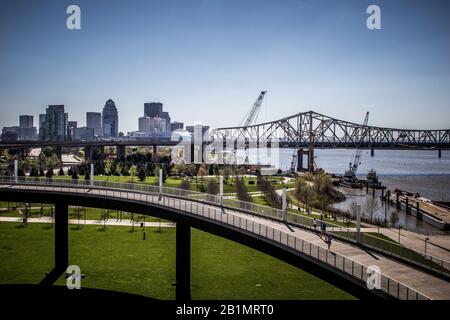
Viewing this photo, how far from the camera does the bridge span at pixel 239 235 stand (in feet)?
43.7

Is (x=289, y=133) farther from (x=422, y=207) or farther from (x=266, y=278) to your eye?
(x=266, y=278)

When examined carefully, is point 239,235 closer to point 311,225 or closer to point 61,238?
point 311,225

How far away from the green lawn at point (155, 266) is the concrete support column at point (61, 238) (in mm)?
858

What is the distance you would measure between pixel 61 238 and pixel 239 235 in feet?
48.4

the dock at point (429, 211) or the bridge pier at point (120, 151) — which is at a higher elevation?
the bridge pier at point (120, 151)

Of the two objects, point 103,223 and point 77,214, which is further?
point 77,214

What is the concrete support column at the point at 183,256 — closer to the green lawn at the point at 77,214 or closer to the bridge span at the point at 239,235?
→ the bridge span at the point at 239,235

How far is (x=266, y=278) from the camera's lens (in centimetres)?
2427

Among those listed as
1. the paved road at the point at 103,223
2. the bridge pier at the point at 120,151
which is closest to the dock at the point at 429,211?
the paved road at the point at 103,223

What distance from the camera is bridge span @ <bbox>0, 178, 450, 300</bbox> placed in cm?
1333

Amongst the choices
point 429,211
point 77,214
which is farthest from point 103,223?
point 429,211

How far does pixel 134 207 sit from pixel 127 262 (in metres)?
5.09

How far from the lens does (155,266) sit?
26156 mm

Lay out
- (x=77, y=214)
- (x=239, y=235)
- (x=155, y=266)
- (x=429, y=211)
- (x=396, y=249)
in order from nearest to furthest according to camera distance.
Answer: (x=396, y=249)
(x=239, y=235)
(x=155, y=266)
(x=77, y=214)
(x=429, y=211)
